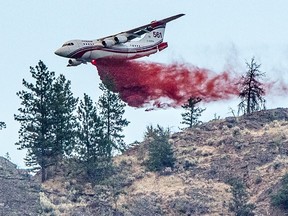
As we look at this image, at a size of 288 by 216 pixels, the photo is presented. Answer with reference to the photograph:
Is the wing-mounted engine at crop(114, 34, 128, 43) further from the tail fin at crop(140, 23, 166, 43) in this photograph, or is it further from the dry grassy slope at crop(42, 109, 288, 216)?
the dry grassy slope at crop(42, 109, 288, 216)

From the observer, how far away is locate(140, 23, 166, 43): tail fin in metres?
140

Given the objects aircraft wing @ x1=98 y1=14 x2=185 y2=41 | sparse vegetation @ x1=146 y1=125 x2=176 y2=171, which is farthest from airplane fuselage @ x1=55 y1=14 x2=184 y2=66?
sparse vegetation @ x1=146 y1=125 x2=176 y2=171

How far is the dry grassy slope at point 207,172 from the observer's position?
127 m

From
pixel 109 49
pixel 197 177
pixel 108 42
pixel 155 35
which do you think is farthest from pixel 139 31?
pixel 197 177

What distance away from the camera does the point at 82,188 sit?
5202 inches

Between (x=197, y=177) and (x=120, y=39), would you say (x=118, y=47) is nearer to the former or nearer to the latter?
(x=120, y=39)

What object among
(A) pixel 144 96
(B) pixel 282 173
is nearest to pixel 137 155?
(A) pixel 144 96

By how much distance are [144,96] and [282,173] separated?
17131 mm

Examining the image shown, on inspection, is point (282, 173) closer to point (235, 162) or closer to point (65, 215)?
point (235, 162)

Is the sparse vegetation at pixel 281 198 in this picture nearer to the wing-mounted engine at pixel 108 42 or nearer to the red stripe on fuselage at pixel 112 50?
A: the red stripe on fuselage at pixel 112 50

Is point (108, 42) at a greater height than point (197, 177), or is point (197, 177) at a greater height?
point (108, 42)

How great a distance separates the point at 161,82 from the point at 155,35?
4.93 m

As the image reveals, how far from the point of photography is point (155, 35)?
Result: 465 ft

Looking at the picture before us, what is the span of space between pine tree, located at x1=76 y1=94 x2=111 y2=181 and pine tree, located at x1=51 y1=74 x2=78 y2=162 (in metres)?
1.10
